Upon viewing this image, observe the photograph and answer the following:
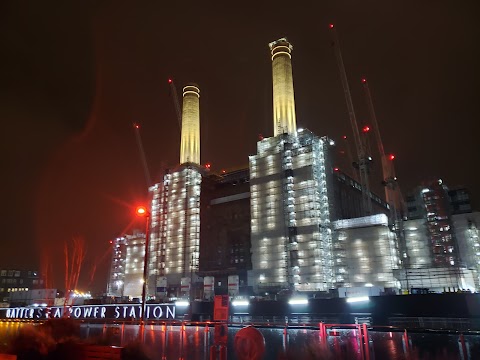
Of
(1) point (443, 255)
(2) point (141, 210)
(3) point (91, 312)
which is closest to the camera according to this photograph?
(2) point (141, 210)

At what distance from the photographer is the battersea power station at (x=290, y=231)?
99.6 meters

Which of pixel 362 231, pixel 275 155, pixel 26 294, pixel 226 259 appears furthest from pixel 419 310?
pixel 26 294

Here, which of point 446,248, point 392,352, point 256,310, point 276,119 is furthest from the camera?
point 276,119

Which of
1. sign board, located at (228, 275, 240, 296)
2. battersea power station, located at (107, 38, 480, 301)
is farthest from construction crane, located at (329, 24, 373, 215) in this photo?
sign board, located at (228, 275, 240, 296)

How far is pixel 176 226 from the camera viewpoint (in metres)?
138

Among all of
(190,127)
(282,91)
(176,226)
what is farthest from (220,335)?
(190,127)

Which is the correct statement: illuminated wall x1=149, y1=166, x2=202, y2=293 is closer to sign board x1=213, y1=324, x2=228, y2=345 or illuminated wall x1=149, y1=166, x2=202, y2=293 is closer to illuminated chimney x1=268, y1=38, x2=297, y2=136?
illuminated chimney x1=268, y1=38, x2=297, y2=136

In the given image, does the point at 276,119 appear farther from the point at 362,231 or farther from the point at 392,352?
the point at 392,352

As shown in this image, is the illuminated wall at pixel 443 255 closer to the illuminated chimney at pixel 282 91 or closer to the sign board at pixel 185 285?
the illuminated chimney at pixel 282 91

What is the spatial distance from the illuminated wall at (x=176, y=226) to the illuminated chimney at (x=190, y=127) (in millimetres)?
12985

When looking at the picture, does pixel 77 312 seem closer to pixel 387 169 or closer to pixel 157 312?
pixel 157 312

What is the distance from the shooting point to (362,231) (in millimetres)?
100938

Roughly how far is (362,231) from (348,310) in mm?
27780

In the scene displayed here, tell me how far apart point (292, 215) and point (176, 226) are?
49624mm
